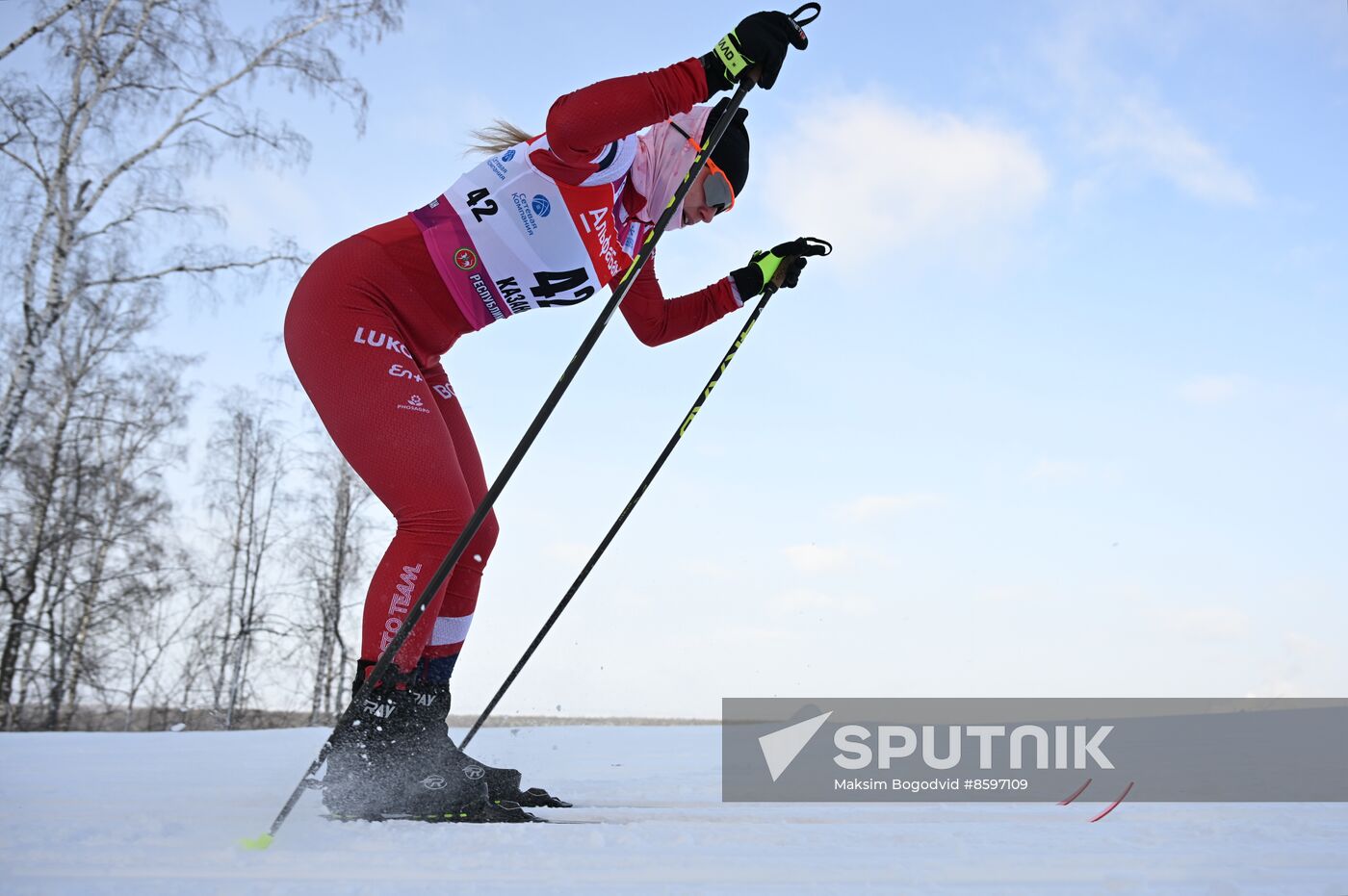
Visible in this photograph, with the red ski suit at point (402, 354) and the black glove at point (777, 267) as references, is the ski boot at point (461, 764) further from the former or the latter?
the black glove at point (777, 267)

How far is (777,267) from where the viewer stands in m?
2.94

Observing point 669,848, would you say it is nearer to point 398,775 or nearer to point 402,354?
point 398,775

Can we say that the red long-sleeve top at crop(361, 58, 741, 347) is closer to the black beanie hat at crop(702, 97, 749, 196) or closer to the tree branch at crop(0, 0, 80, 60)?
the black beanie hat at crop(702, 97, 749, 196)

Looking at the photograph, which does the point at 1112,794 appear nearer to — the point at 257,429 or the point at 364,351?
the point at 364,351

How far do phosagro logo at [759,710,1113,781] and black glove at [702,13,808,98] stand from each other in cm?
170

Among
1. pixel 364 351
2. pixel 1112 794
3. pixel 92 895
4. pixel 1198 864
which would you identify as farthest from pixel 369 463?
pixel 1112 794

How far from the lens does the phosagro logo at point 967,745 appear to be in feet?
7.48

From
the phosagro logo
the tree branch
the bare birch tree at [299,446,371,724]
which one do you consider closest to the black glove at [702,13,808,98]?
the phosagro logo

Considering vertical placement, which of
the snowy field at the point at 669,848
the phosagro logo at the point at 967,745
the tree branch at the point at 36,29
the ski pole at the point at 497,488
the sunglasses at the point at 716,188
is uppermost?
the tree branch at the point at 36,29

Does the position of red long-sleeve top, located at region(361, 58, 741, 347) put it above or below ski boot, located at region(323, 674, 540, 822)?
above

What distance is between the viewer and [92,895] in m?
1.04

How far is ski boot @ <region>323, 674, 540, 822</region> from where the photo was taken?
170cm

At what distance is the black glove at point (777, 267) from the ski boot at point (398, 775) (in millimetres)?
1715

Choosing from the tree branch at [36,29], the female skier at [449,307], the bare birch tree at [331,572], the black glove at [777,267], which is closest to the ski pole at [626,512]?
the black glove at [777,267]
